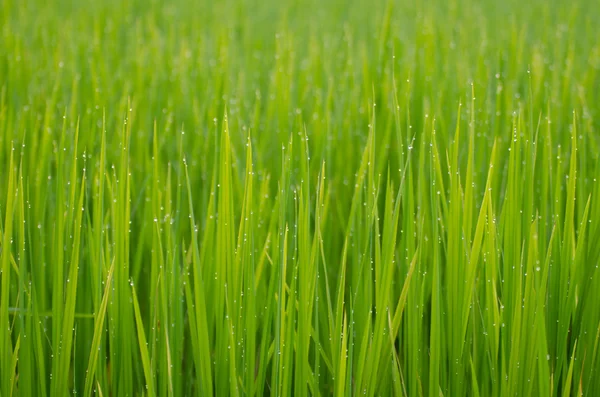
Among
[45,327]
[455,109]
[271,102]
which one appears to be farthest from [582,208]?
[45,327]

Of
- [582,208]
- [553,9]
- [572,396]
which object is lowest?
[572,396]

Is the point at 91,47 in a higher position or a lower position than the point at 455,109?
higher

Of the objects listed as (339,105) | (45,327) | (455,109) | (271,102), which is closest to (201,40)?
(271,102)

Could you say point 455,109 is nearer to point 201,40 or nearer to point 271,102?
point 271,102

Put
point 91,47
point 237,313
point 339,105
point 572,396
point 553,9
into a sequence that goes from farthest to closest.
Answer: point 553,9 → point 91,47 → point 339,105 → point 572,396 → point 237,313

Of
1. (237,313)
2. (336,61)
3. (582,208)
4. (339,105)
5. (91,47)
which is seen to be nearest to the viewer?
(237,313)

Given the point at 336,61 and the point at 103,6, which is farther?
the point at 103,6

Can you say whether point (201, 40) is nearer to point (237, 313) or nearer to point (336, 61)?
point (336, 61)
